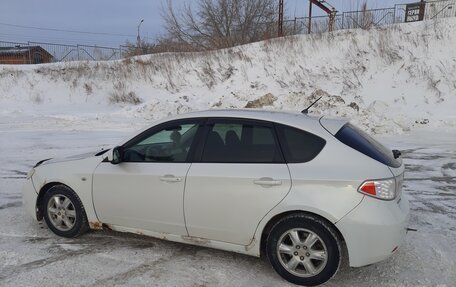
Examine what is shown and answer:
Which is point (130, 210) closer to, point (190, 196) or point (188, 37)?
point (190, 196)

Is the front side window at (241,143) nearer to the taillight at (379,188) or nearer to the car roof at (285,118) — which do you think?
the car roof at (285,118)

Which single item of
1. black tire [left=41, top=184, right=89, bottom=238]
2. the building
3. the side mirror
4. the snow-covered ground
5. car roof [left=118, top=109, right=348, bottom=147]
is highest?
the building

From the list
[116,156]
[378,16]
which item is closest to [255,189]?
[116,156]

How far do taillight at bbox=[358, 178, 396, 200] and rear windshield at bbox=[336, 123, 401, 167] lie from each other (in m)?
0.25

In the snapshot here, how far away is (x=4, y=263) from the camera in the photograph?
167 inches

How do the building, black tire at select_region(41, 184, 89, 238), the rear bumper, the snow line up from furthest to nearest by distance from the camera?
the building < black tire at select_region(41, 184, 89, 238) < the snow < the rear bumper

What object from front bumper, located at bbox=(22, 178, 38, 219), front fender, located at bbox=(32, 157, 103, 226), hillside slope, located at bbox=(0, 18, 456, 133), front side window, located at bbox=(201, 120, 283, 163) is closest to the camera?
front side window, located at bbox=(201, 120, 283, 163)

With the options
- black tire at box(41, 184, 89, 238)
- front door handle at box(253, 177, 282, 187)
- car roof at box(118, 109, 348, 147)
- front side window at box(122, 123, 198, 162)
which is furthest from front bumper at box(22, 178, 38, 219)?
front door handle at box(253, 177, 282, 187)

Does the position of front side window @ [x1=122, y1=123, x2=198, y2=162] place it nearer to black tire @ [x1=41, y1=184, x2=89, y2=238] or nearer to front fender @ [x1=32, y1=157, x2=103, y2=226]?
front fender @ [x1=32, y1=157, x2=103, y2=226]

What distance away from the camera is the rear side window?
153 inches

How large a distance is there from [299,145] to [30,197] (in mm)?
A: 3279

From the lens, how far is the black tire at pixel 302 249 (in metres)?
3.75

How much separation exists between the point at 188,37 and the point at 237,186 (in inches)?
1367

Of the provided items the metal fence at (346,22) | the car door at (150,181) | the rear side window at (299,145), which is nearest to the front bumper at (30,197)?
the car door at (150,181)
